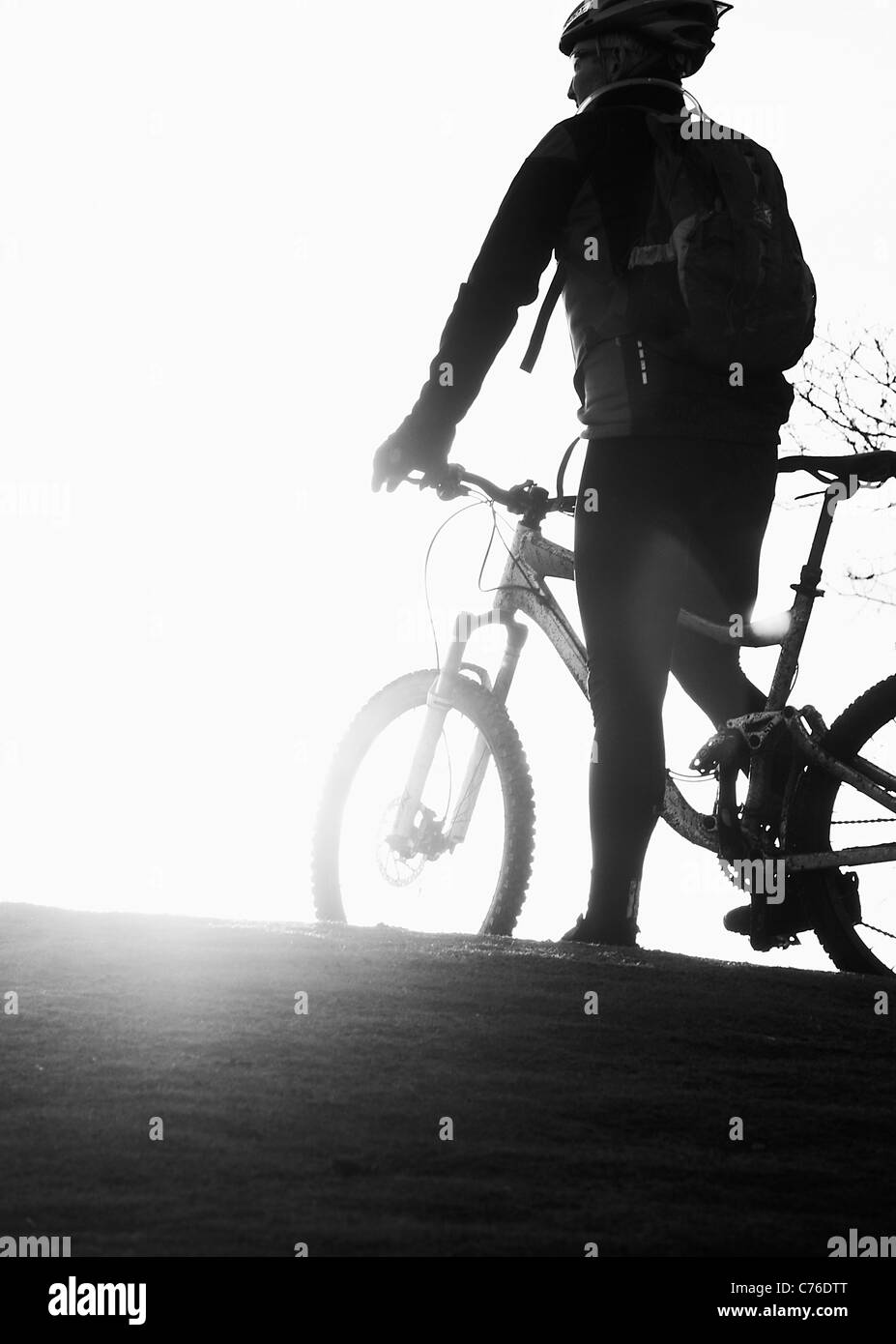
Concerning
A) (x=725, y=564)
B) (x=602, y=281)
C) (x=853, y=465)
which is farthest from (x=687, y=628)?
(x=602, y=281)

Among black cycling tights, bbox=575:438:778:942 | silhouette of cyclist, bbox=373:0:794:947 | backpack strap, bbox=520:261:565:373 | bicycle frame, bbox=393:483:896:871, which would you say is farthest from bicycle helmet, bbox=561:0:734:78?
bicycle frame, bbox=393:483:896:871

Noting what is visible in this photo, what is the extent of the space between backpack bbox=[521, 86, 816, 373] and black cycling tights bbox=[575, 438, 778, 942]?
25 centimetres

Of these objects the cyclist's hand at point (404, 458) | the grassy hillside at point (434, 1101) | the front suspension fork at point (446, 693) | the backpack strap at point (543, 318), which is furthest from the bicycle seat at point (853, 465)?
the grassy hillside at point (434, 1101)

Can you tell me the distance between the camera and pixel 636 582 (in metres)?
4.54

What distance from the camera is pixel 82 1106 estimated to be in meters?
3.40

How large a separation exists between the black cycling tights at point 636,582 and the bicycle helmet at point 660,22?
98 centimetres

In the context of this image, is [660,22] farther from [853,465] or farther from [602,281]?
[853,465]

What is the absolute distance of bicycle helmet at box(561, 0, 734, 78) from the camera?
459 centimetres

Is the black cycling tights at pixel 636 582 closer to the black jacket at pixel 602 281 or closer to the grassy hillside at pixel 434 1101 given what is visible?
the black jacket at pixel 602 281

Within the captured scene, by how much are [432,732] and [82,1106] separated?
96.9 inches

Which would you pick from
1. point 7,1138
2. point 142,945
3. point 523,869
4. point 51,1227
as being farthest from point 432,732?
point 51,1227

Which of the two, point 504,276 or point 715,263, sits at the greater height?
point 504,276

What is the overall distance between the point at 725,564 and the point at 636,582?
12.7 inches
